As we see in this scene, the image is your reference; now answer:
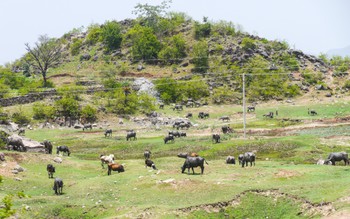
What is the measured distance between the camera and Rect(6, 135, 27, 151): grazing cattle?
47662 mm

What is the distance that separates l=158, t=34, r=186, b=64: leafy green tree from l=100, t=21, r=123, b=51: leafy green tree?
18.1 meters

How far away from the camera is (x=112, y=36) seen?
487 ft

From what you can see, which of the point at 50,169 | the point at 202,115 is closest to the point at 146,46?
the point at 202,115

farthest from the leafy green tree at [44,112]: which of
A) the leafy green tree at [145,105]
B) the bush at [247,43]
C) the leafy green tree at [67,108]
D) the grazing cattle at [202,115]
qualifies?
the bush at [247,43]

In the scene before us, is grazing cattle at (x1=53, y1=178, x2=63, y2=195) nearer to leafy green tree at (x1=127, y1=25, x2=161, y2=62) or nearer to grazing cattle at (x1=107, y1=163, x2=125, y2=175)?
grazing cattle at (x1=107, y1=163, x2=125, y2=175)

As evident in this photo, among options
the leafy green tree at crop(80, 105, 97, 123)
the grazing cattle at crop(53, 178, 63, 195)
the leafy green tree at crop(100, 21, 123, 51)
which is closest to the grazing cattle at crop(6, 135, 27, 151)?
the grazing cattle at crop(53, 178, 63, 195)

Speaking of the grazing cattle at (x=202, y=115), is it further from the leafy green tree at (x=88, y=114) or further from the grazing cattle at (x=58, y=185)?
the grazing cattle at (x=58, y=185)

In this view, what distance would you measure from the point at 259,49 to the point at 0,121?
86.7 m

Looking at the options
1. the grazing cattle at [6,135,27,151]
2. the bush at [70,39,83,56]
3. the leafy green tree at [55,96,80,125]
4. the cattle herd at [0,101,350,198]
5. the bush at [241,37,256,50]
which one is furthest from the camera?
the bush at [70,39,83,56]

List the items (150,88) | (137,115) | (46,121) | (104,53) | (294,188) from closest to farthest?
(294,188) < (46,121) < (137,115) < (150,88) < (104,53)

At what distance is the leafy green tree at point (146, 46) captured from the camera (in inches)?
5438

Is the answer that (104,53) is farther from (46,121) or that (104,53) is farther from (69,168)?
(69,168)

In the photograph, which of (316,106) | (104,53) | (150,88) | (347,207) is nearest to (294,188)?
(347,207)

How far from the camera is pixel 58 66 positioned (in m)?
146
